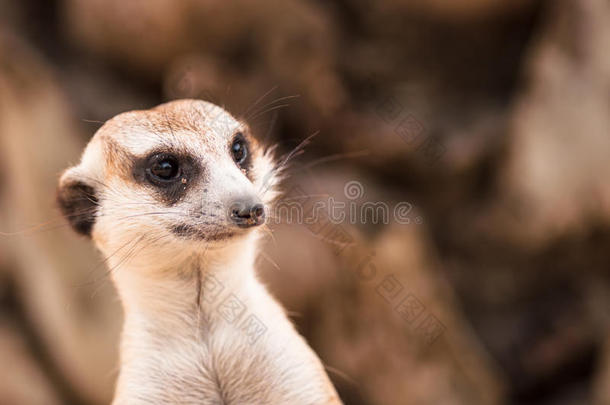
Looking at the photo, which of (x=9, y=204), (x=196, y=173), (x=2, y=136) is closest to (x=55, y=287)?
(x=9, y=204)

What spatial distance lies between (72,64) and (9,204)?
101 centimetres

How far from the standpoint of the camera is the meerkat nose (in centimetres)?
138

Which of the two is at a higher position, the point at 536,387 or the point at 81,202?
the point at 81,202

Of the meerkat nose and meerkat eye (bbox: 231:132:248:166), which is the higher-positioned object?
meerkat eye (bbox: 231:132:248:166)

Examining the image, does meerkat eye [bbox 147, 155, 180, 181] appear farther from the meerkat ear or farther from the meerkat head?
the meerkat ear

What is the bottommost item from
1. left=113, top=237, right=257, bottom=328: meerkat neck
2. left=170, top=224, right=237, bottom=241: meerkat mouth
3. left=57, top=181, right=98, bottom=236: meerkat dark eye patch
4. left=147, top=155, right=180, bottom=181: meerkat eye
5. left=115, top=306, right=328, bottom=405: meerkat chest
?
left=115, top=306, right=328, bottom=405: meerkat chest

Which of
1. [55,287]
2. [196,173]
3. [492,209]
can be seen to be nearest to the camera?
[196,173]

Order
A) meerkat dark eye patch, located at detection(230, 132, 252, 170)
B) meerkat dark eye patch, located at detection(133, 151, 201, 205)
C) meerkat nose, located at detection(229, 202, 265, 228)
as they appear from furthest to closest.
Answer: meerkat dark eye patch, located at detection(230, 132, 252, 170) → meerkat dark eye patch, located at detection(133, 151, 201, 205) → meerkat nose, located at detection(229, 202, 265, 228)

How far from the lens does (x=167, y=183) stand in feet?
5.03

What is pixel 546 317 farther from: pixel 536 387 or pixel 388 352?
pixel 388 352

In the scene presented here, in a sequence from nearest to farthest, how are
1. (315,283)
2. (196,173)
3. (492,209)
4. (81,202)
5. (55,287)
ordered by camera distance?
(196,173)
(81,202)
(315,283)
(55,287)
(492,209)

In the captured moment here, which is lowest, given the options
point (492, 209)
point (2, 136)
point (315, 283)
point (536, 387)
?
point (536, 387)

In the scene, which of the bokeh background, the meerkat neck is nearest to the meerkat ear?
the meerkat neck

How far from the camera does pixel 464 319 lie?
4.72m
